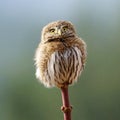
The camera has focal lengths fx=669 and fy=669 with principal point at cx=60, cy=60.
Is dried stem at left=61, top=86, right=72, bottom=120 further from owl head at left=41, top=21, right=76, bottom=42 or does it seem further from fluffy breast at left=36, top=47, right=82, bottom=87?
owl head at left=41, top=21, right=76, bottom=42

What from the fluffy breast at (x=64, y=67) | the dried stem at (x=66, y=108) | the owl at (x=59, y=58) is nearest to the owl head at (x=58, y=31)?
the owl at (x=59, y=58)

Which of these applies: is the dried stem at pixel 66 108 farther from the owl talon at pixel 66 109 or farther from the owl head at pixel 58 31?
the owl head at pixel 58 31

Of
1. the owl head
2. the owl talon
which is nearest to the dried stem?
the owl talon

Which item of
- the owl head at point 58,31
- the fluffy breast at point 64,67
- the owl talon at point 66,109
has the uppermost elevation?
the owl head at point 58,31

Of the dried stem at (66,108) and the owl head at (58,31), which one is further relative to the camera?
the owl head at (58,31)

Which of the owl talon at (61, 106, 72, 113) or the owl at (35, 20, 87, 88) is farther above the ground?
the owl at (35, 20, 87, 88)

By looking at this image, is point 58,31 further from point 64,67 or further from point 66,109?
point 66,109

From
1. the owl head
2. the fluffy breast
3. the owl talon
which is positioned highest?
the owl head

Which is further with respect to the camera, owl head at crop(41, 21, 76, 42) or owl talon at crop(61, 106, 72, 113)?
owl head at crop(41, 21, 76, 42)
